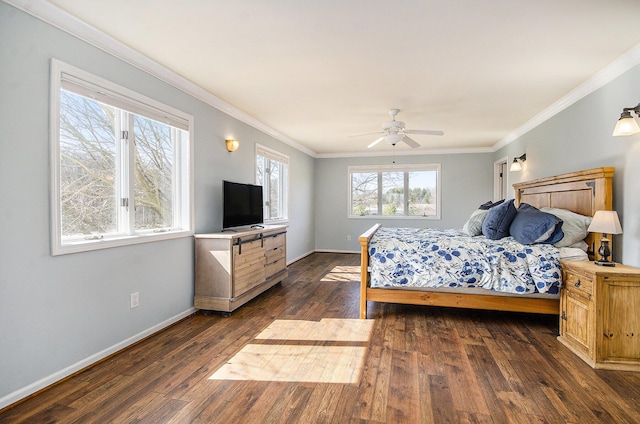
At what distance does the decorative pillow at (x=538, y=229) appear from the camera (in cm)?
314

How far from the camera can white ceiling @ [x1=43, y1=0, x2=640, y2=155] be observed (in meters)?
2.11

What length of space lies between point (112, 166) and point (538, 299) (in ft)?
13.2

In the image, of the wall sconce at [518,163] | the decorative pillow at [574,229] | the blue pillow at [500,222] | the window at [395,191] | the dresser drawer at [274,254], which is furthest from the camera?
the window at [395,191]

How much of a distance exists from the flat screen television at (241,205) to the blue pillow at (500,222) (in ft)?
9.68

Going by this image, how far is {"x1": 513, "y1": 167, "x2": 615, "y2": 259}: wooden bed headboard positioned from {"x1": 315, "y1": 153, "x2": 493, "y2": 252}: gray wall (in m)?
2.71

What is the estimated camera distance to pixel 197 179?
3.67 meters

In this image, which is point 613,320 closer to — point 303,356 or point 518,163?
point 303,356

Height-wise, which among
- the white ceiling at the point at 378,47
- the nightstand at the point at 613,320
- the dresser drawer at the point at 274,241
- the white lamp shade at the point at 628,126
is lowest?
the nightstand at the point at 613,320

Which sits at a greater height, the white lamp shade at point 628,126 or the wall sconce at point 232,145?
the wall sconce at point 232,145

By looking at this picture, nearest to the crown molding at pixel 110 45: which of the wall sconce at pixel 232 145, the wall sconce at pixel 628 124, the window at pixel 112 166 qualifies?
the window at pixel 112 166

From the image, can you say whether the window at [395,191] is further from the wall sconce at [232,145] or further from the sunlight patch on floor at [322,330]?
the sunlight patch on floor at [322,330]

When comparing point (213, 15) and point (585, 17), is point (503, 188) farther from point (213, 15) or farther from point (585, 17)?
point (213, 15)

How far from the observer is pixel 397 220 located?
297 inches

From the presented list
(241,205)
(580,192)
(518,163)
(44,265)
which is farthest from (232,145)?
(518,163)
